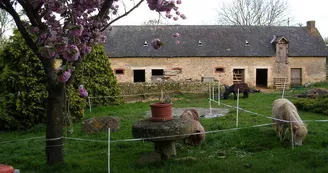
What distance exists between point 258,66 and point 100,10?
23.6 meters

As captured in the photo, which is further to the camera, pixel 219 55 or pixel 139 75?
pixel 139 75

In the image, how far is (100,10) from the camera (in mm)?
6828

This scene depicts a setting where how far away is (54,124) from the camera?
6.91m

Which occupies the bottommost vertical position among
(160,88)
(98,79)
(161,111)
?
(161,111)

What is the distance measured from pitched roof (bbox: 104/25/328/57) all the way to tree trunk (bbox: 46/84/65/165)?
20.5 meters

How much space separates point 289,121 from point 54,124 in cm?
505

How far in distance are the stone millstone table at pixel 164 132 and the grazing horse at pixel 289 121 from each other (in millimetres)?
2123

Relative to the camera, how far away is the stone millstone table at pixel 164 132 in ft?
22.4

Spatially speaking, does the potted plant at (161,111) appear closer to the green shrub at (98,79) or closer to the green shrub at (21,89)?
the green shrub at (21,89)

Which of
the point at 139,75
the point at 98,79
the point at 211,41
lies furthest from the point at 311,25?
the point at 98,79

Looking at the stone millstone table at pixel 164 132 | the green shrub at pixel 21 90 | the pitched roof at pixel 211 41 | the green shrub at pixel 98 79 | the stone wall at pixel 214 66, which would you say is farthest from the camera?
the pitched roof at pixel 211 41

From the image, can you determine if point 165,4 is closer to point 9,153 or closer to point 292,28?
point 9,153

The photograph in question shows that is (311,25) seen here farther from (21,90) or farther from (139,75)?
(21,90)

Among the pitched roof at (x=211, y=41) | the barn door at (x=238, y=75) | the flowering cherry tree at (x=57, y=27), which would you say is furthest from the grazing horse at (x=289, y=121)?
the barn door at (x=238, y=75)
